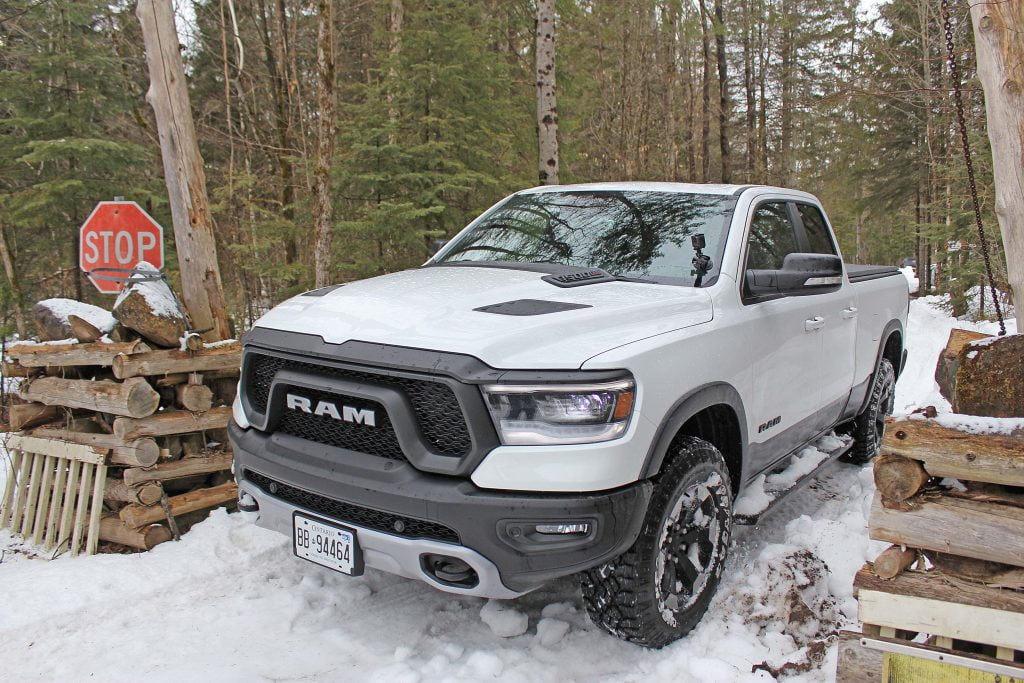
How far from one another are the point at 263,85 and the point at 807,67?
21727 mm

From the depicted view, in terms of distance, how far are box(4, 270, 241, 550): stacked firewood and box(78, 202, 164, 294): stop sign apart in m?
0.95

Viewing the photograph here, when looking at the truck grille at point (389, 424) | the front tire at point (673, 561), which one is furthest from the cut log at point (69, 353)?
the front tire at point (673, 561)

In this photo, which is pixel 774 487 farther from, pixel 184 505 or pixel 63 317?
pixel 63 317

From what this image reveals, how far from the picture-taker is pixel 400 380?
258 centimetres

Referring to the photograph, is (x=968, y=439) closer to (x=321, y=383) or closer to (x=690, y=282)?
(x=690, y=282)

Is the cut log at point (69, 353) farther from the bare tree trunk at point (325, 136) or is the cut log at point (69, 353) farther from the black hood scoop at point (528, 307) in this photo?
the bare tree trunk at point (325, 136)

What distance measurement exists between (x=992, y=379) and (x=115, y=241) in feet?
18.5

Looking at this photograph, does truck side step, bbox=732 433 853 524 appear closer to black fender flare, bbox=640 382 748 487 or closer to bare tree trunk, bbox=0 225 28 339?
black fender flare, bbox=640 382 748 487

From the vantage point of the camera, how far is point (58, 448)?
4.17 meters

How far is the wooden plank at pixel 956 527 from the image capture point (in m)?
2.12

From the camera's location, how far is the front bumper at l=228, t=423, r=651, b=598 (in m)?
2.37

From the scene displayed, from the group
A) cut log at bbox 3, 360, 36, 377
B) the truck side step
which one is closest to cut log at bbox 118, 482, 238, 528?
cut log at bbox 3, 360, 36, 377

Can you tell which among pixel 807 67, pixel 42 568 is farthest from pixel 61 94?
pixel 807 67

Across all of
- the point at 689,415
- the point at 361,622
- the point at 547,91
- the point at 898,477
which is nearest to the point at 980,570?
the point at 898,477
